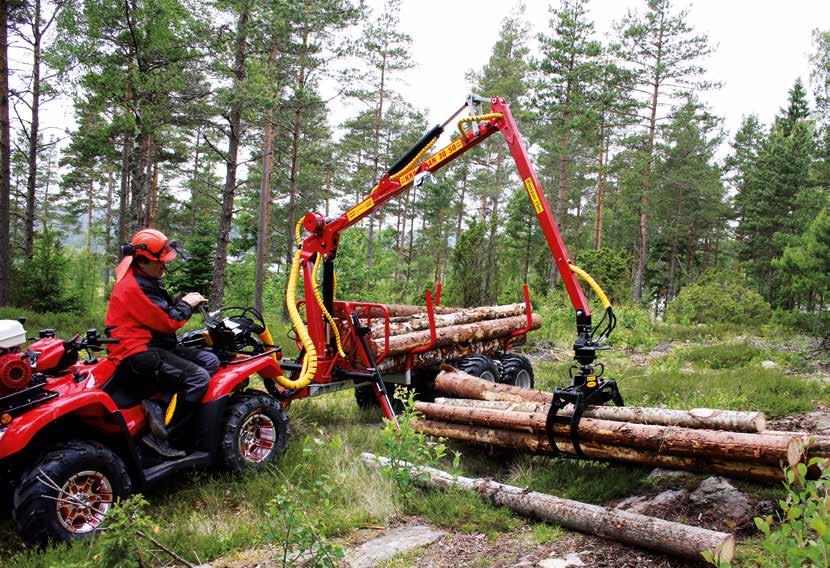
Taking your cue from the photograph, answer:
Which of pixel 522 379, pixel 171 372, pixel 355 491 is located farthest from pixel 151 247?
pixel 522 379

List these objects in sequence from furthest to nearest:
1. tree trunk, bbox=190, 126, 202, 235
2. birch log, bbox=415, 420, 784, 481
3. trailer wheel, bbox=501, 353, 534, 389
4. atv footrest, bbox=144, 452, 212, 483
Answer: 1. tree trunk, bbox=190, 126, 202, 235
2. trailer wheel, bbox=501, 353, 534, 389
3. atv footrest, bbox=144, 452, 212, 483
4. birch log, bbox=415, 420, 784, 481

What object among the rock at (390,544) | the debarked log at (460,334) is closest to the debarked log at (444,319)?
the debarked log at (460,334)

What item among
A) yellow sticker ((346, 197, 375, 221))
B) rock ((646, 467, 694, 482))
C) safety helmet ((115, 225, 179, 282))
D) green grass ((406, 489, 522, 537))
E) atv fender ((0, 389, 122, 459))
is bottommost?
green grass ((406, 489, 522, 537))

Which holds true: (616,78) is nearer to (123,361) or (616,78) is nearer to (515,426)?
(515,426)

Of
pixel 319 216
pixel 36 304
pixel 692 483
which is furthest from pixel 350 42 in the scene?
pixel 692 483

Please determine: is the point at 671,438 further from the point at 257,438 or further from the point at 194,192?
the point at 194,192

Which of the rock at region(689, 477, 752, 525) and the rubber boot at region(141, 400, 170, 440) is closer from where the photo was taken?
the rock at region(689, 477, 752, 525)

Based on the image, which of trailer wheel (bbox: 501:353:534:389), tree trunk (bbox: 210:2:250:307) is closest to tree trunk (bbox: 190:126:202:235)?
tree trunk (bbox: 210:2:250:307)

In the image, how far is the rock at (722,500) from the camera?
4.05 metres

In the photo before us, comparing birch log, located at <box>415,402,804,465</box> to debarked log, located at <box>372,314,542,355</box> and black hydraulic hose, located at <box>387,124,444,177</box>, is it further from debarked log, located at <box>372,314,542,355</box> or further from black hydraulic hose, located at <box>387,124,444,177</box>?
black hydraulic hose, located at <box>387,124,444,177</box>

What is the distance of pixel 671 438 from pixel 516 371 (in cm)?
475

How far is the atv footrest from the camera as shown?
4568 millimetres

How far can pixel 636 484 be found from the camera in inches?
189

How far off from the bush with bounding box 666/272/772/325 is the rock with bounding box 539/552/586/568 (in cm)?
1524
